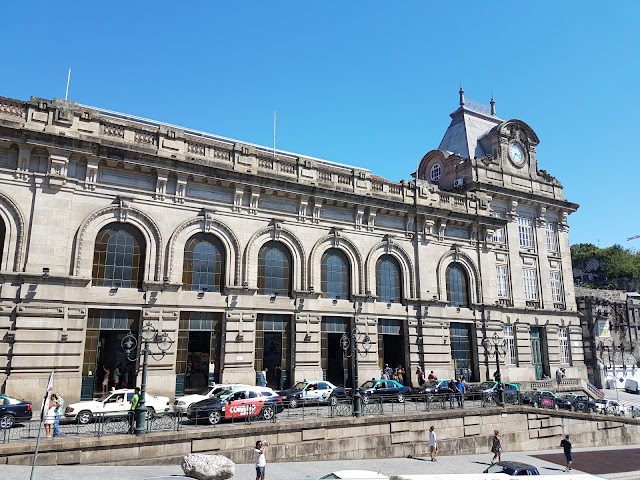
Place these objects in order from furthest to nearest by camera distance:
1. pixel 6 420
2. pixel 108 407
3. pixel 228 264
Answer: pixel 228 264
pixel 108 407
pixel 6 420

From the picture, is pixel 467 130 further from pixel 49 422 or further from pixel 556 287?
pixel 49 422

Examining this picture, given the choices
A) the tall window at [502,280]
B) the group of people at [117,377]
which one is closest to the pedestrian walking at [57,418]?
the group of people at [117,377]

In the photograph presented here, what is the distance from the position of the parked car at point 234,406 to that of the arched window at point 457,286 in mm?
20630

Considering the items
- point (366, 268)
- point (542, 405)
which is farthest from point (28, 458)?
point (542, 405)

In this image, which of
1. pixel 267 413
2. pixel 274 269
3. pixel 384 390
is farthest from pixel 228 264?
pixel 384 390

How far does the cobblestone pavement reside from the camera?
15141mm

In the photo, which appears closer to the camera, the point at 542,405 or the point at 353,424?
the point at 353,424

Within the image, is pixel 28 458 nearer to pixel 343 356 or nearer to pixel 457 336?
pixel 343 356

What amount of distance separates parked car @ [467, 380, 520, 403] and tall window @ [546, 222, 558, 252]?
20381 millimetres

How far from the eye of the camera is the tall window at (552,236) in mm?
48625

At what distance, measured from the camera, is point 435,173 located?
49812mm

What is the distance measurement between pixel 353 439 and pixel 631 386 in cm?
4909

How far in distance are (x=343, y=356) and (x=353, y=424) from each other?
434 inches

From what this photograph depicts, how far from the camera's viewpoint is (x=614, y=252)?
364 ft
